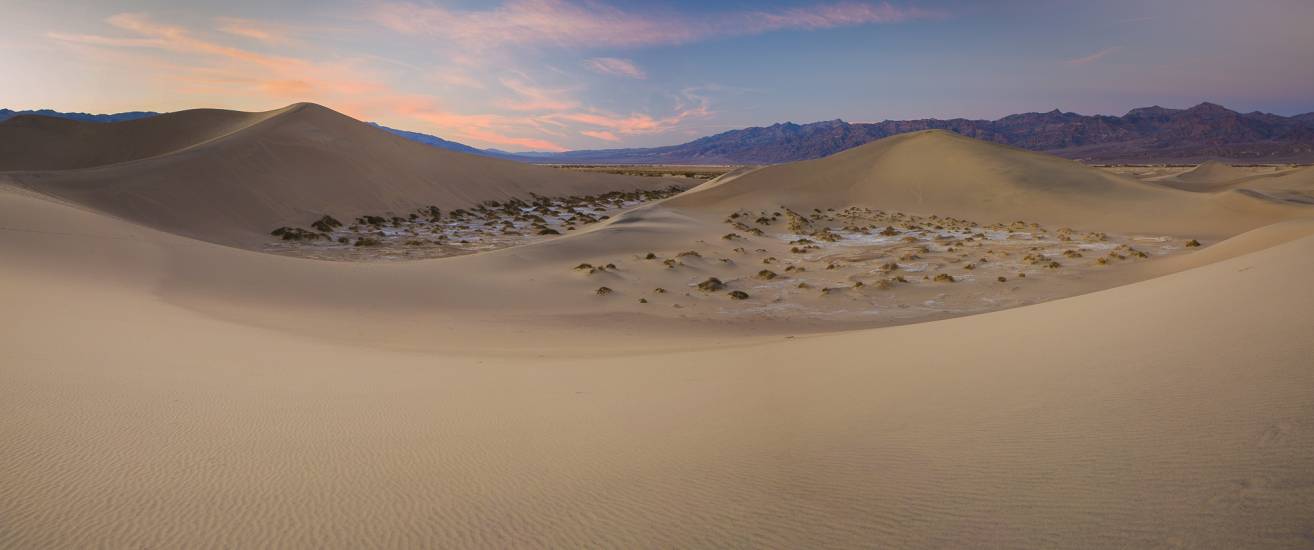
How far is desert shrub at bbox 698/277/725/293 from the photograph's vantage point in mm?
12491

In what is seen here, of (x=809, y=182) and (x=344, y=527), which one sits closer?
(x=344, y=527)

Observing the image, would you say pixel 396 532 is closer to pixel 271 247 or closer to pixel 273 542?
pixel 273 542

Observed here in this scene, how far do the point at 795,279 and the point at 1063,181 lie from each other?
23769 mm

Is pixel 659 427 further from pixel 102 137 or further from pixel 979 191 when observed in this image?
pixel 102 137

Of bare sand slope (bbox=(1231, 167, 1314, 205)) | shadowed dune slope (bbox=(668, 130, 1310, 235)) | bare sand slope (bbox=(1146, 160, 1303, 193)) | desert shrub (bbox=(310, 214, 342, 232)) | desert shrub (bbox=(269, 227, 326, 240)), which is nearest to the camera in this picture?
desert shrub (bbox=(269, 227, 326, 240))

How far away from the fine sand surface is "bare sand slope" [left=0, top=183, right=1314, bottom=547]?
2cm

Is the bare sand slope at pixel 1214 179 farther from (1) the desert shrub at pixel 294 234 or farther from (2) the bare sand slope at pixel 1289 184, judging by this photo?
(1) the desert shrub at pixel 294 234

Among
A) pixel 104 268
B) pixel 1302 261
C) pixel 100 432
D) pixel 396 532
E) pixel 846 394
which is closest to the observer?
pixel 396 532

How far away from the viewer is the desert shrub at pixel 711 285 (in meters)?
12.5

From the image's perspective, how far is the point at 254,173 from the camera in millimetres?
26828

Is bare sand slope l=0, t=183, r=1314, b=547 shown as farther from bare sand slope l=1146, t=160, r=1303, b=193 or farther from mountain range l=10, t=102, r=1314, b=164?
mountain range l=10, t=102, r=1314, b=164

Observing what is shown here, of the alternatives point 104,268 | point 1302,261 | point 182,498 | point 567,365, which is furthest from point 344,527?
point 104,268

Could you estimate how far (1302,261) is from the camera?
5199 millimetres

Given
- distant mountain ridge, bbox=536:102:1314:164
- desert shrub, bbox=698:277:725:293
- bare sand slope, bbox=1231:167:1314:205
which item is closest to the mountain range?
distant mountain ridge, bbox=536:102:1314:164
